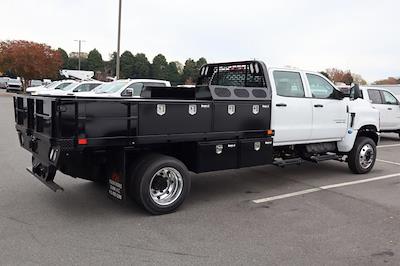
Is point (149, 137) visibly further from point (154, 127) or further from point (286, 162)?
point (286, 162)

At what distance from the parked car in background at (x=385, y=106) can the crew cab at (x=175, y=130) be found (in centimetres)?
705

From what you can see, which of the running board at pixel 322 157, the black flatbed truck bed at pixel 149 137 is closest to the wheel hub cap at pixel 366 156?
the running board at pixel 322 157

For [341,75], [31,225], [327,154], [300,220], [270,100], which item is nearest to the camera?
[31,225]

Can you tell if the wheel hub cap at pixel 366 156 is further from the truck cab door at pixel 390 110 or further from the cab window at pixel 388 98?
the cab window at pixel 388 98

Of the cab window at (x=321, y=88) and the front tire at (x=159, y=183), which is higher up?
the cab window at (x=321, y=88)

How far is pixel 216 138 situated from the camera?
611cm

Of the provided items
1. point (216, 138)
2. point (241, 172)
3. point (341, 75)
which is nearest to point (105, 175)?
point (216, 138)

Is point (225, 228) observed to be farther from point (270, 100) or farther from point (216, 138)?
point (270, 100)

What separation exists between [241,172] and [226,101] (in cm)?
283

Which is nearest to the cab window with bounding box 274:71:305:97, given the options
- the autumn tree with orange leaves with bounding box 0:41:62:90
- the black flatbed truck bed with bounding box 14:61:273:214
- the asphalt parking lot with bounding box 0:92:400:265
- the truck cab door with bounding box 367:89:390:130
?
the black flatbed truck bed with bounding box 14:61:273:214

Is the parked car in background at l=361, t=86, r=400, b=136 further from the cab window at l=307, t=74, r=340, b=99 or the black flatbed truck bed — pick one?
the black flatbed truck bed

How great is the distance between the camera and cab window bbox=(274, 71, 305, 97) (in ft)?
23.6

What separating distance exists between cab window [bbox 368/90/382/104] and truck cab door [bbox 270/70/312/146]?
7907mm

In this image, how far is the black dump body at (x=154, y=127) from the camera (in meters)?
4.95
